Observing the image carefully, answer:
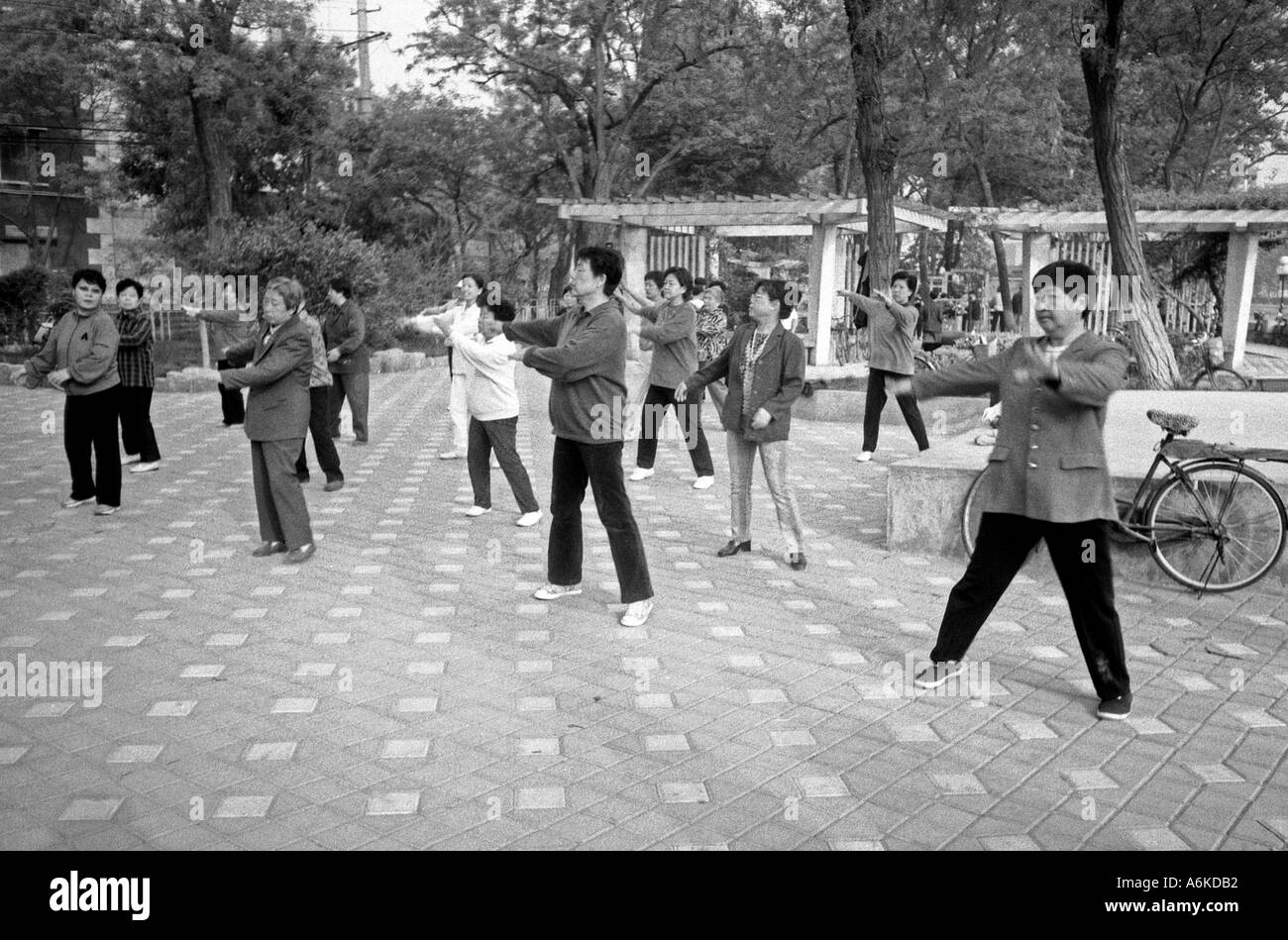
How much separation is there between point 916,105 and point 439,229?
15.3 metres

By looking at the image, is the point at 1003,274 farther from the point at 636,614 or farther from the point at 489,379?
the point at 636,614

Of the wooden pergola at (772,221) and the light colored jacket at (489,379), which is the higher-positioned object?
the wooden pergola at (772,221)

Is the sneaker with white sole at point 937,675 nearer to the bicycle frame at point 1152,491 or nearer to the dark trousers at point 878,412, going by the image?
the bicycle frame at point 1152,491

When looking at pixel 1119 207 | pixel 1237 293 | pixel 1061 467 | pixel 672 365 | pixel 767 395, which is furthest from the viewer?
pixel 1237 293

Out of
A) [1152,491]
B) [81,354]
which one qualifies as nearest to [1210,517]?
[1152,491]

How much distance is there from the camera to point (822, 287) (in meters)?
19.5

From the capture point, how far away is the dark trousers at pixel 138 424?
33.2 ft

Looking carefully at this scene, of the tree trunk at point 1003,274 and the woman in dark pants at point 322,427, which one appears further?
the tree trunk at point 1003,274

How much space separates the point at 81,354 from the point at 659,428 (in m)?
4.42

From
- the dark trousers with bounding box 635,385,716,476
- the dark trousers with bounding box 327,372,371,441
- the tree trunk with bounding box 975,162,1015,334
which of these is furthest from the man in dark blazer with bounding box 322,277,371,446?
the tree trunk with bounding box 975,162,1015,334

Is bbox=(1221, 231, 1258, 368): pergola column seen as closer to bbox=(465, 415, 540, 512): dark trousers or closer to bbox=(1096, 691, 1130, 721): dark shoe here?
bbox=(465, 415, 540, 512): dark trousers

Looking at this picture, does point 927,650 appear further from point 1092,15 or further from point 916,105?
point 916,105

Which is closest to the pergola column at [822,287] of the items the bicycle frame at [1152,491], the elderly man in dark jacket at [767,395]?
the elderly man in dark jacket at [767,395]

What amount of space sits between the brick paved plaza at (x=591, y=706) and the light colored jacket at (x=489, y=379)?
838mm
